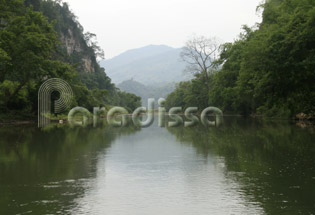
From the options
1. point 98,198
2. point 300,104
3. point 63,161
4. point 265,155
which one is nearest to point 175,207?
point 98,198

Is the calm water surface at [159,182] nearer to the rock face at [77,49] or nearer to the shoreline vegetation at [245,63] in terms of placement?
the shoreline vegetation at [245,63]

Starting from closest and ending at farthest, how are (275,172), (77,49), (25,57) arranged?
1. (275,172)
2. (25,57)
3. (77,49)

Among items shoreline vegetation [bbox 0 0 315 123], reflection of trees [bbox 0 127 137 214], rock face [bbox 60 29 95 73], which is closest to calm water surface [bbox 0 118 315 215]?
reflection of trees [bbox 0 127 137 214]

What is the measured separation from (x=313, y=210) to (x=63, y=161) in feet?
29.2

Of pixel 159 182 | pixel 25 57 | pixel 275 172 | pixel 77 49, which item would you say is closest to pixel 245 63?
pixel 25 57

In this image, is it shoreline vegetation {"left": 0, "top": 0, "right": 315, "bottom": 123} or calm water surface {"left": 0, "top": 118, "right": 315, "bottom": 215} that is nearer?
calm water surface {"left": 0, "top": 118, "right": 315, "bottom": 215}

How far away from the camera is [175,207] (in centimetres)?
724

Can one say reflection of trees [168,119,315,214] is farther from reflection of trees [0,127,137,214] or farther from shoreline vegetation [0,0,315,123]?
shoreline vegetation [0,0,315,123]

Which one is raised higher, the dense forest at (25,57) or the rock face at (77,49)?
the rock face at (77,49)

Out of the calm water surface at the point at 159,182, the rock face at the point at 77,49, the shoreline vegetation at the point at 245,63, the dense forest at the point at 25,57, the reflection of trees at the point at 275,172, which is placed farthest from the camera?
the rock face at the point at 77,49

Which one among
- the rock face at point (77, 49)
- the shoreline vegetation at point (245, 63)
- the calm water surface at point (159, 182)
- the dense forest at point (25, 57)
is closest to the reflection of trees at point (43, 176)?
the calm water surface at point (159, 182)

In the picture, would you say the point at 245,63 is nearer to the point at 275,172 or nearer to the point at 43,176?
the point at 275,172

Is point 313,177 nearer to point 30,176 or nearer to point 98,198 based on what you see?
point 98,198

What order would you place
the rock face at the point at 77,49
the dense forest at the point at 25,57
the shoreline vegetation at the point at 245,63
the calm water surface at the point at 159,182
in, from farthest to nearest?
the rock face at the point at 77,49 → the dense forest at the point at 25,57 → the shoreline vegetation at the point at 245,63 → the calm water surface at the point at 159,182
